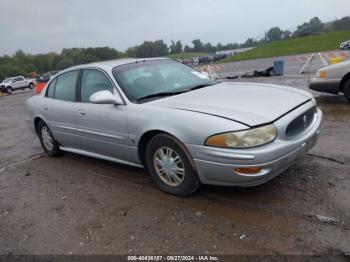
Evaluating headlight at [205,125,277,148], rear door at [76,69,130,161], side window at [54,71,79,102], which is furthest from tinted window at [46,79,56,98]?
headlight at [205,125,277,148]

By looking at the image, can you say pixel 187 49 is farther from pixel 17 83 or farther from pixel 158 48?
pixel 17 83

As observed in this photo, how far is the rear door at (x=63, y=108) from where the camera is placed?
5020mm

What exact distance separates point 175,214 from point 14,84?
36742 millimetres

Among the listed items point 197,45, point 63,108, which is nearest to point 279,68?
point 63,108

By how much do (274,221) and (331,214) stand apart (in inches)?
20.8

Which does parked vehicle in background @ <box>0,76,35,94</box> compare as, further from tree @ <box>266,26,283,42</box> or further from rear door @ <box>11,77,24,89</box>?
tree @ <box>266,26,283,42</box>

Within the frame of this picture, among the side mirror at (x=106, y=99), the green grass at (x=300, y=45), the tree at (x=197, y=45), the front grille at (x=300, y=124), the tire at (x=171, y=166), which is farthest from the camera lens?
the tree at (x=197, y=45)

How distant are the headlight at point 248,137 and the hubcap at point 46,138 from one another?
11.7 ft

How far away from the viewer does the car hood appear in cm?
336

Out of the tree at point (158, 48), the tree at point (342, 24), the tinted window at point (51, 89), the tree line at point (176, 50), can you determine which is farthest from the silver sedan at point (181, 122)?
the tree at point (342, 24)

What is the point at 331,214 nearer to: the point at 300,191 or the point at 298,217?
the point at 298,217

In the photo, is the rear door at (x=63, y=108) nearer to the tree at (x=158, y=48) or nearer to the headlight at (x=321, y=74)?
the headlight at (x=321, y=74)

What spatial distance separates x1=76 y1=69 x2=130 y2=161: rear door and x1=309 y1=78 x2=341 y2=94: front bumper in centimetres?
544

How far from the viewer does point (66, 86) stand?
5.32m
